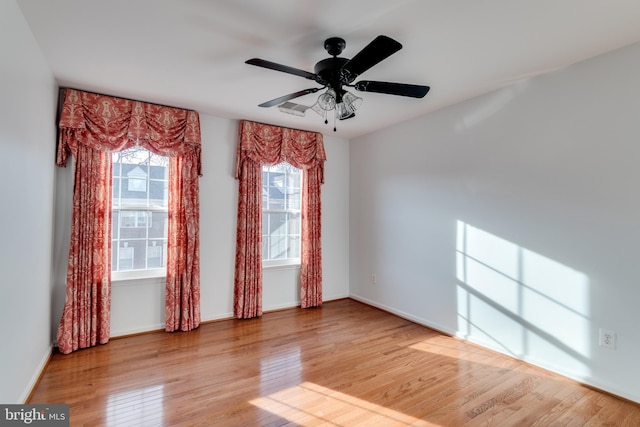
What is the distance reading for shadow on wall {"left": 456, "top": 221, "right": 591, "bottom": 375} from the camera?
8.25 feet

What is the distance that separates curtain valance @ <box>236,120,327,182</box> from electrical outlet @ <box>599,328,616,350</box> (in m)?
3.42

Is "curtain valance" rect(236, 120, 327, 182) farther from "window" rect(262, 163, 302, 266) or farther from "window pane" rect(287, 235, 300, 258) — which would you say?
"window pane" rect(287, 235, 300, 258)

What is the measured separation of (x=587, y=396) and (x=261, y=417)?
7.81 feet

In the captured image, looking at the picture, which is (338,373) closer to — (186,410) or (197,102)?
(186,410)

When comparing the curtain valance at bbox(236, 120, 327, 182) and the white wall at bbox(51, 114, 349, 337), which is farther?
the curtain valance at bbox(236, 120, 327, 182)

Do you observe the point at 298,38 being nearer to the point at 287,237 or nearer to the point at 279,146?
the point at 279,146

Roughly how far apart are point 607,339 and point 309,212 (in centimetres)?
330

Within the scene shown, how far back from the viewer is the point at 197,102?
11.2 feet

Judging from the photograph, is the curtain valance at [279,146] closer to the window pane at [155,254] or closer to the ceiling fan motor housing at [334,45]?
the window pane at [155,254]

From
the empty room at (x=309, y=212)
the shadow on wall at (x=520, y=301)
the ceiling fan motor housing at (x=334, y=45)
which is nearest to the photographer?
the empty room at (x=309, y=212)

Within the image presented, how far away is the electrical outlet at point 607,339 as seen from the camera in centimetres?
231

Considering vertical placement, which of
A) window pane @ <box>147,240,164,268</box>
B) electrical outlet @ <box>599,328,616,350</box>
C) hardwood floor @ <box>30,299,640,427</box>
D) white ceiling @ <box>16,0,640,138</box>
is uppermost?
white ceiling @ <box>16,0,640,138</box>

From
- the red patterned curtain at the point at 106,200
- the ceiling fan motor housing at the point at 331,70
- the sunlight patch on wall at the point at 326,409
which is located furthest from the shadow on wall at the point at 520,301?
the red patterned curtain at the point at 106,200

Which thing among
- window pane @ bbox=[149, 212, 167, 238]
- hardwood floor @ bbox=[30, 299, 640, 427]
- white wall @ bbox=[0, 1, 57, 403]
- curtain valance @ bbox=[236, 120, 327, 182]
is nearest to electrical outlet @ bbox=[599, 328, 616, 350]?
hardwood floor @ bbox=[30, 299, 640, 427]
